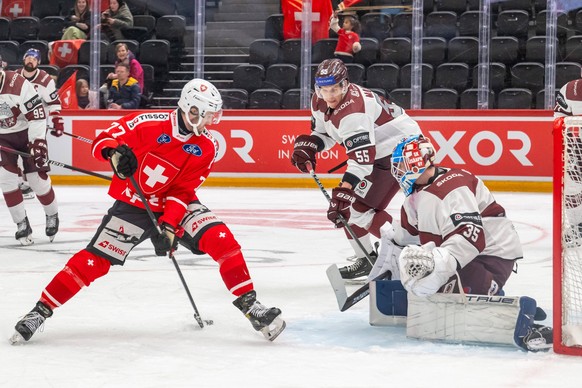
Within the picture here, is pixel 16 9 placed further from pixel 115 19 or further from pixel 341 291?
pixel 341 291

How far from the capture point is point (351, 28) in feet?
33.0

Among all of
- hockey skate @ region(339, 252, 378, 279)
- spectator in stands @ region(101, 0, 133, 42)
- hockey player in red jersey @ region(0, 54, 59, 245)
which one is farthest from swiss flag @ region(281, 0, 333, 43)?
hockey skate @ region(339, 252, 378, 279)

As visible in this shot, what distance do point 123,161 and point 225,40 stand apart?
7245 mm

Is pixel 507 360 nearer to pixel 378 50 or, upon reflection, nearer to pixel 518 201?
pixel 518 201

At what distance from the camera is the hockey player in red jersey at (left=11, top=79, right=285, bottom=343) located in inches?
131

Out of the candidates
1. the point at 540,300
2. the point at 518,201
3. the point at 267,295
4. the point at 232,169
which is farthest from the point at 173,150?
the point at 232,169

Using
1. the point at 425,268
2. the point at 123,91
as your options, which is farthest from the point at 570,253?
the point at 123,91

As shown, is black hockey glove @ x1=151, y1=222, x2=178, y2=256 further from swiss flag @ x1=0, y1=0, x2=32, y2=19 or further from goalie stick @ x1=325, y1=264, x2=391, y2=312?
swiss flag @ x1=0, y1=0, x2=32, y2=19

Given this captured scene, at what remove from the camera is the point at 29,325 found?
→ 3.28m

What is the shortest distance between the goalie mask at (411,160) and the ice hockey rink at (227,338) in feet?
1.85

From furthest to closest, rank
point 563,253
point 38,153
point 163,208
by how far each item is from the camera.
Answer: point 38,153 < point 163,208 < point 563,253

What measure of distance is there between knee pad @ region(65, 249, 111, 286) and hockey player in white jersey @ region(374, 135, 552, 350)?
3.46 ft

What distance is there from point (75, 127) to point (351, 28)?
10.1ft

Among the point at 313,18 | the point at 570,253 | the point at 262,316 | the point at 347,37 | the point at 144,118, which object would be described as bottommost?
the point at 262,316
